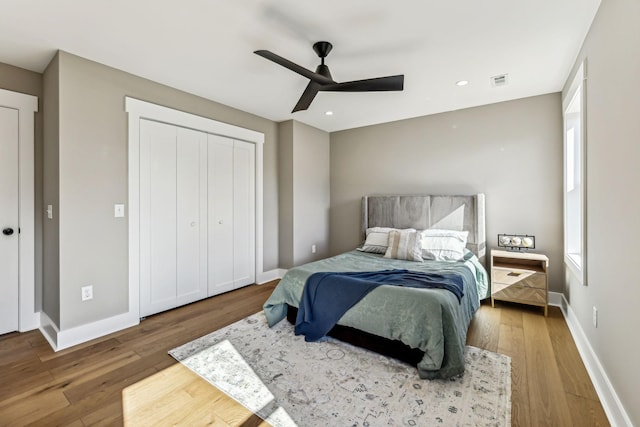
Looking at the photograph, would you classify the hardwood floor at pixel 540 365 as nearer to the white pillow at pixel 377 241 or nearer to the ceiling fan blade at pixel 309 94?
the white pillow at pixel 377 241

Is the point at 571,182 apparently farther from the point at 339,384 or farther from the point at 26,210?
the point at 26,210

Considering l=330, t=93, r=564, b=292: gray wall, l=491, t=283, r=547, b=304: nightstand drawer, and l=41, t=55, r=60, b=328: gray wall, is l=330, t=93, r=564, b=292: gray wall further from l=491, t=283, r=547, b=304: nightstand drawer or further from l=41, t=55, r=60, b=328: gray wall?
l=41, t=55, r=60, b=328: gray wall

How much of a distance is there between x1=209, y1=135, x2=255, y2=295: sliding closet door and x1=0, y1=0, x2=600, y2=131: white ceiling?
874 mm

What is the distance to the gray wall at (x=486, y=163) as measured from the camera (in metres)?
3.41

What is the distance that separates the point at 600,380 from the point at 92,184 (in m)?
4.15

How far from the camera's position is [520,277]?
126 inches

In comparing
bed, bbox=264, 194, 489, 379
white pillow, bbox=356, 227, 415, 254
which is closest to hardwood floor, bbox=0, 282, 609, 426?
bed, bbox=264, 194, 489, 379

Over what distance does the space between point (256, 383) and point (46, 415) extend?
1.20 meters

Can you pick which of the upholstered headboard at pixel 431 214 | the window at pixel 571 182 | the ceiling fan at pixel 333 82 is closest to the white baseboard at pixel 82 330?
the ceiling fan at pixel 333 82

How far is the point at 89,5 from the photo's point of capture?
1931 millimetres

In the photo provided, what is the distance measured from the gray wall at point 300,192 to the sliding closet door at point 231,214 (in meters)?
0.53

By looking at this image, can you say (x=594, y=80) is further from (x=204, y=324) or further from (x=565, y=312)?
(x=204, y=324)

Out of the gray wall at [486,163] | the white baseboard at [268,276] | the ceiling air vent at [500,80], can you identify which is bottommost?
the white baseboard at [268,276]

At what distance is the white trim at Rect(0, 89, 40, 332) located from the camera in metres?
2.75
